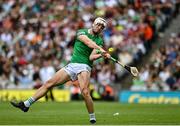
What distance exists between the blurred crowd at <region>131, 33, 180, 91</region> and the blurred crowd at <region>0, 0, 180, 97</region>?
0.38 feet

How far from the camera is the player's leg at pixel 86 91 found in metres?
16.8

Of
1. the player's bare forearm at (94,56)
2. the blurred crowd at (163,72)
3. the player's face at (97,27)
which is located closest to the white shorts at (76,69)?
the player's bare forearm at (94,56)

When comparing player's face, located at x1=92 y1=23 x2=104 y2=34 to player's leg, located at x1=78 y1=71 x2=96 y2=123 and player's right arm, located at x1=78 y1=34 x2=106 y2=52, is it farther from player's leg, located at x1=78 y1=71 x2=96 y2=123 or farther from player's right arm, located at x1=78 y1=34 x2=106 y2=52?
player's leg, located at x1=78 y1=71 x2=96 y2=123

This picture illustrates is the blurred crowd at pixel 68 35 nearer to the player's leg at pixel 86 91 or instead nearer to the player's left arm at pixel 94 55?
the player's left arm at pixel 94 55

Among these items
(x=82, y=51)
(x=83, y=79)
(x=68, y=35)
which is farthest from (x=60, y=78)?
(x=68, y=35)

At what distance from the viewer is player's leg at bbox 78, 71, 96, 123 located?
661 inches

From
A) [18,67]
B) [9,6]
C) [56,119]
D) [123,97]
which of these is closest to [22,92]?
[18,67]

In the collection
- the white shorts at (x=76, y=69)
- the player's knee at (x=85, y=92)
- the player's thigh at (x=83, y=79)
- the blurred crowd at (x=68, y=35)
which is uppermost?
the blurred crowd at (x=68, y=35)

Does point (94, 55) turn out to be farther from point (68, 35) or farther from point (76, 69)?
point (68, 35)

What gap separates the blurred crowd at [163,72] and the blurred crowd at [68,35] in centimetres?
11

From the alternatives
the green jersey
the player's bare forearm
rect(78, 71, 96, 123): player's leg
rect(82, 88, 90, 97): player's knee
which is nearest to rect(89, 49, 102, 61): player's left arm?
the player's bare forearm

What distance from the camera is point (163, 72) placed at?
32594 millimetres

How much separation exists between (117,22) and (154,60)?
3.37 metres

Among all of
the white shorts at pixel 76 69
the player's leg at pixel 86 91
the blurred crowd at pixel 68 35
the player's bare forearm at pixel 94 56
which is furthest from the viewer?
the blurred crowd at pixel 68 35
